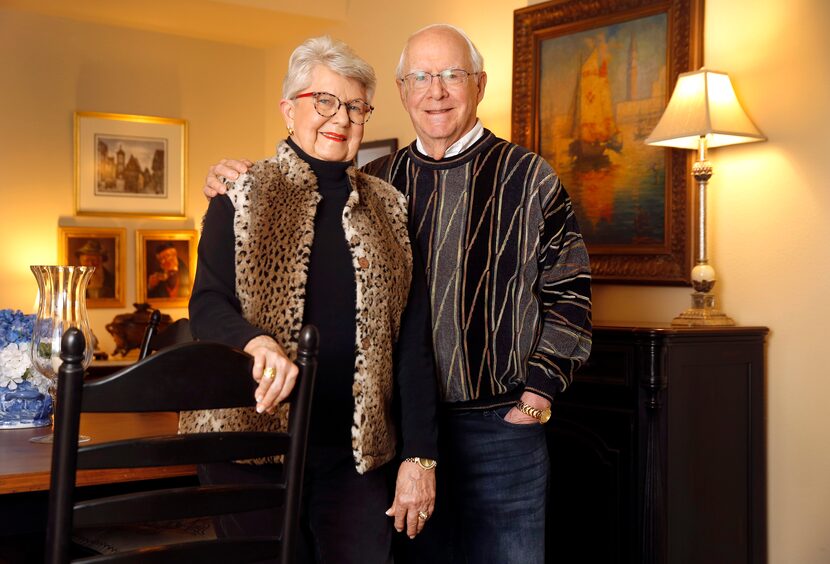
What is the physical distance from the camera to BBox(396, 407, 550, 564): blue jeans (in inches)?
92.5

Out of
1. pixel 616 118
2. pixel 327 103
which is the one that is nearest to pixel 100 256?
pixel 616 118

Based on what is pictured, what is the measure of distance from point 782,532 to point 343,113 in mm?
2296

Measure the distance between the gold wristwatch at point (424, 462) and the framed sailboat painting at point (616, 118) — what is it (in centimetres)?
186

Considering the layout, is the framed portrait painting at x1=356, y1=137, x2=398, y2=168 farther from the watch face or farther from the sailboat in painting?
the watch face

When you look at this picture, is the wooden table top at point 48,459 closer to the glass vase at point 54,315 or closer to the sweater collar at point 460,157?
the glass vase at point 54,315

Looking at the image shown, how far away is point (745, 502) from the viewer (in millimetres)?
3348

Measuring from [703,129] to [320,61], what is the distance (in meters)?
1.72

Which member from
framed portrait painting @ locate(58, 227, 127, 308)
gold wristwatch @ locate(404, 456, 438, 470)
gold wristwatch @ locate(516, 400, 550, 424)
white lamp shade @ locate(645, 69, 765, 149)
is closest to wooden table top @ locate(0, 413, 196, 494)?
gold wristwatch @ locate(404, 456, 438, 470)

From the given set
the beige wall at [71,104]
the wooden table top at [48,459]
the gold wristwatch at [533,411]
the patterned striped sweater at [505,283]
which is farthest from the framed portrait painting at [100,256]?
the gold wristwatch at [533,411]

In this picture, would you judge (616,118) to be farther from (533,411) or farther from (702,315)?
(533,411)

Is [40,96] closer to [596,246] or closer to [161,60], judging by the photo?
[161,60]

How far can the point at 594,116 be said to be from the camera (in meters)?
4.00

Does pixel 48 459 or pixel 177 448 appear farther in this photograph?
pixel 48 459

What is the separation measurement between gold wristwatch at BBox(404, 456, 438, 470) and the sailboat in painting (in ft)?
7.14
